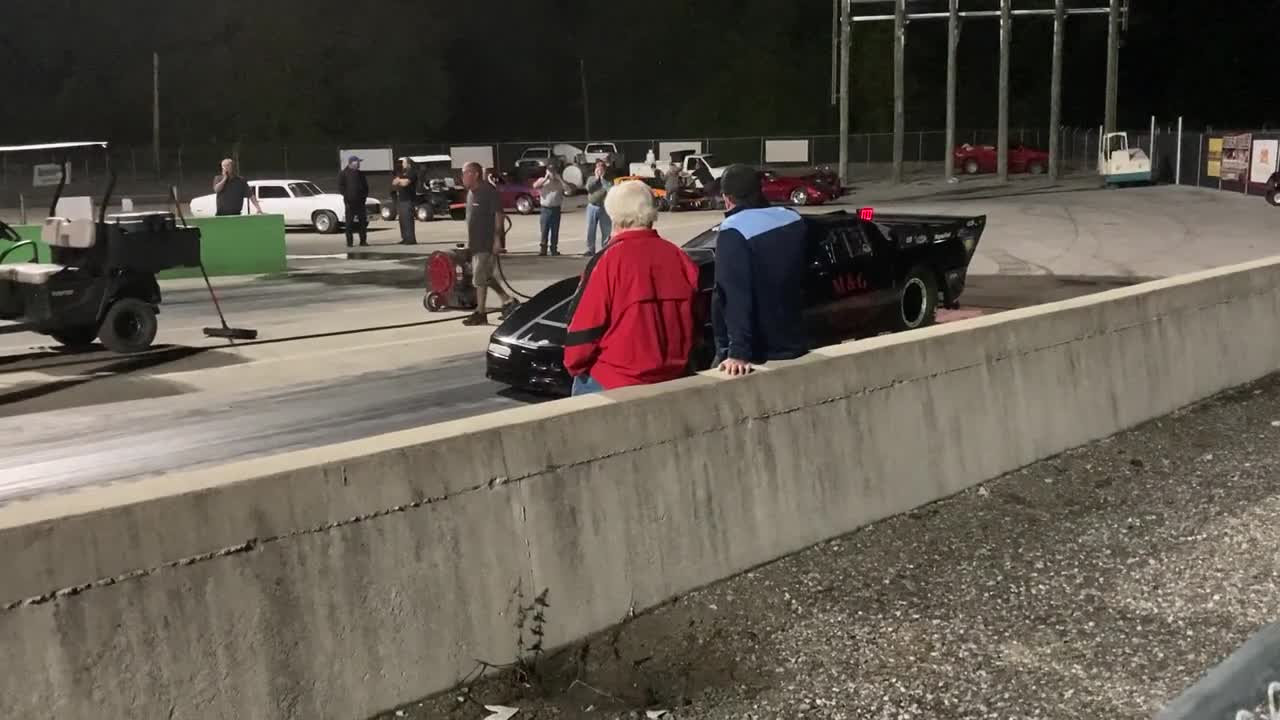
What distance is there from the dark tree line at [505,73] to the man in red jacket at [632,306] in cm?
8548

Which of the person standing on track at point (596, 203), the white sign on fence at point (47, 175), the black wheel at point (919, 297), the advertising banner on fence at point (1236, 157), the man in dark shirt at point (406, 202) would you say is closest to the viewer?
the black wheel at point (919, 297)

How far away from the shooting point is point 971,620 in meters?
6.07

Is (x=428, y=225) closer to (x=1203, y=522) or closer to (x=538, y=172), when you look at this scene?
(x=538, y=172)

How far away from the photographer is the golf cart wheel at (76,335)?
44.7 feet

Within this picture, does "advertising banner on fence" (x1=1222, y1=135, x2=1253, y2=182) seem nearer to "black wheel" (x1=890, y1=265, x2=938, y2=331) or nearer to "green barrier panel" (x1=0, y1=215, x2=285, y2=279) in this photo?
"green barrier panel" (x1=0, y1=215, x2=285, y2=279)

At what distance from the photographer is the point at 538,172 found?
153 feet

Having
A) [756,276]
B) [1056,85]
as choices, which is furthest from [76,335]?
[1056,85]

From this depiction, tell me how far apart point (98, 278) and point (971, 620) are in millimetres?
10066

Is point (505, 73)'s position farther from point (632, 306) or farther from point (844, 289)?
point (632, 306)

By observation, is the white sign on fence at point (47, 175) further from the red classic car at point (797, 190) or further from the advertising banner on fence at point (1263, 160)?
the advertising banner on fence at point (1263, 160)

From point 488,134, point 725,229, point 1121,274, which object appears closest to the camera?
point 725,229

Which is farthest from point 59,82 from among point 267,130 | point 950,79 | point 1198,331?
point 1198,331

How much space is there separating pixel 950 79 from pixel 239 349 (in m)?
43.7

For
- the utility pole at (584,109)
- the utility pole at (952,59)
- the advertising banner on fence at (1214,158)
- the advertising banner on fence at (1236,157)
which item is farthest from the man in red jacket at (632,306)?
the utility pole at (584,109)
